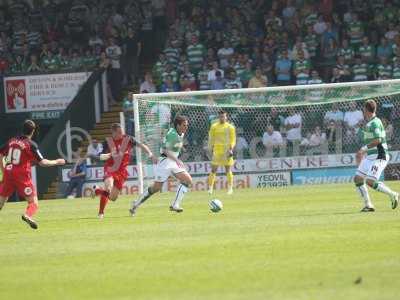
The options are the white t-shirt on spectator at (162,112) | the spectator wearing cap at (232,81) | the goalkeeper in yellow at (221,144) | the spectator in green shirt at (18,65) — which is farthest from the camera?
the spectator in green shirt at (18,65)

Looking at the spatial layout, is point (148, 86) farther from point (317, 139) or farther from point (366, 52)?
point (366, 52)

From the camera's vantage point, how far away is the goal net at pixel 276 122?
28.9 meters

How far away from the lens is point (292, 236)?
15070 mm

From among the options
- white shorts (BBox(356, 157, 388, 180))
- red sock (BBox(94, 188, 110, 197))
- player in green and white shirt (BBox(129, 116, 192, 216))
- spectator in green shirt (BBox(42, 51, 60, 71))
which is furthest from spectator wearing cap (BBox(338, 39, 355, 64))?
red sock (BBox(94, 188, 110, 197))

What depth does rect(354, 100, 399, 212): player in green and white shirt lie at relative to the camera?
1836cm

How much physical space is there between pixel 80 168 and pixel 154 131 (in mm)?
3908

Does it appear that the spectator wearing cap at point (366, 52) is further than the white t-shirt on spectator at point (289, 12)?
No

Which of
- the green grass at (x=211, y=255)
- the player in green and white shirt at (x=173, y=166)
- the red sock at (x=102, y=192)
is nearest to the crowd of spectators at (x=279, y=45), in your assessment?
the player in green and white shirt at (x=173, y=166)

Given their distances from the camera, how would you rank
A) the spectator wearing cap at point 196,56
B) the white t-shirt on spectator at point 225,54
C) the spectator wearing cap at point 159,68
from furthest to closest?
the spectator wearing cap at point 159,68, the spectator wearing cap at point 196,56, the white t-shirt on spectator at point 225,54

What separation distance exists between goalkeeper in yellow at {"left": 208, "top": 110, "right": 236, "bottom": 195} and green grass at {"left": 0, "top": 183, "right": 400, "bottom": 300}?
607cm

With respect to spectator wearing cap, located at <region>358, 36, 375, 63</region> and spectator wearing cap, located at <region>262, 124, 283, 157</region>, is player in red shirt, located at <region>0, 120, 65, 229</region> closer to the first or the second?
spectator wearing cap, located at <region>262, 124, 283, 157</region>

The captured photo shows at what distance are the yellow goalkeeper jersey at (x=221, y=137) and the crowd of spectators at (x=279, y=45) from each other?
462 cm

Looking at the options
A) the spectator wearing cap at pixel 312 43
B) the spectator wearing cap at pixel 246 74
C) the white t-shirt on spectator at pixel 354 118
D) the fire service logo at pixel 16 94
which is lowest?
the white t-shirt on spectator at pixel 354 118

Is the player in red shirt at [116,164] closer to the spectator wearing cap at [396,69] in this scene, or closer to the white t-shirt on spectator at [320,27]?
the spectator wearing cap at [396,69]
